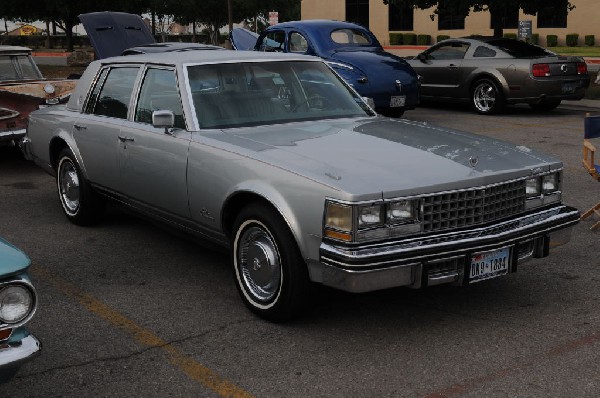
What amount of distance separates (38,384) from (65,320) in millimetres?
926

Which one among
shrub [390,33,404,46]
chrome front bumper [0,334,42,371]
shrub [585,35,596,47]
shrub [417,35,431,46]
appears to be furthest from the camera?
shrub [390,33,404,46]

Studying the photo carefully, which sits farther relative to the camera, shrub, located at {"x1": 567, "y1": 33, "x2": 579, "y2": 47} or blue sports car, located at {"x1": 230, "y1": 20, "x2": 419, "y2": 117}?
shrub, located at {"x1": 567, "y1": 33, "x2": 579, "y2": 47}

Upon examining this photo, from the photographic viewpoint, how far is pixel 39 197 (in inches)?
342

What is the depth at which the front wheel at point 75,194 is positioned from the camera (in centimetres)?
703

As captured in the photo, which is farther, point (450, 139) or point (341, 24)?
point (341, 24)

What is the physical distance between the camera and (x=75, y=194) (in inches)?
287

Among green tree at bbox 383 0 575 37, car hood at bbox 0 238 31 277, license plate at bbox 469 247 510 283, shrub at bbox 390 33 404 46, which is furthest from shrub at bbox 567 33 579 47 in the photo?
car hood at bbox 0 238 31 277

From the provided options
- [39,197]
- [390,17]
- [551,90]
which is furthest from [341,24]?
[390,17]

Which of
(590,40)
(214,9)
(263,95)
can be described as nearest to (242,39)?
(263,95)

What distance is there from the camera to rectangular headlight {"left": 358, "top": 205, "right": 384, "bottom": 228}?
433 centimetres

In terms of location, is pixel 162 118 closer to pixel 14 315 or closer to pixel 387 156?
pixel 387 156

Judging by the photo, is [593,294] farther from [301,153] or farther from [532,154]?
[301,153]

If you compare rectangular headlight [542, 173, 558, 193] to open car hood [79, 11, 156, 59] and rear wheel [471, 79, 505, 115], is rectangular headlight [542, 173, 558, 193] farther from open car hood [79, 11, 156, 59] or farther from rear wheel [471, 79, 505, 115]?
open car hood [79, 11, 156, 59]

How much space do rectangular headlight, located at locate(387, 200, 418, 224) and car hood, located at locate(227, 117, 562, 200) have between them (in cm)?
7
